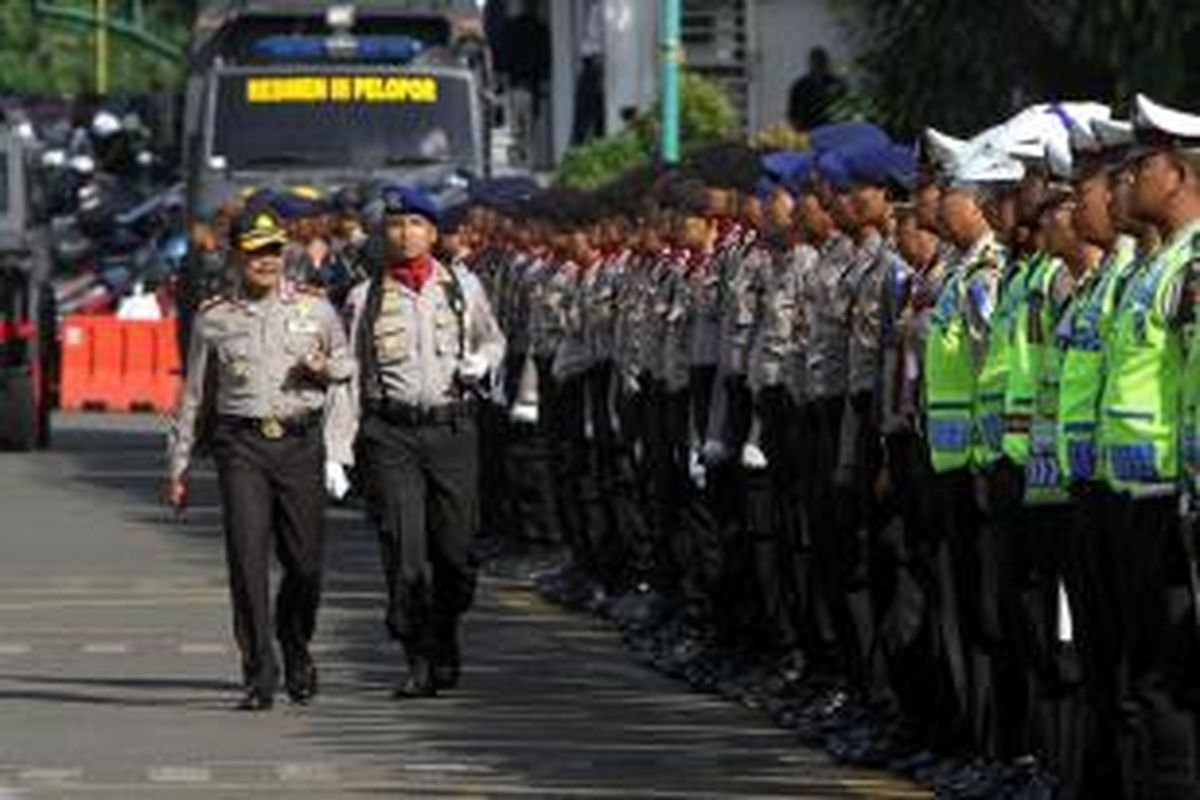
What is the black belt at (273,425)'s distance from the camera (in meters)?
19.8

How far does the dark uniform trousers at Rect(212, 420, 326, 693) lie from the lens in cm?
1969

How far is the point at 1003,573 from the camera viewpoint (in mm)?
15305

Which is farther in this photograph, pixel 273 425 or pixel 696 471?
pixel 696 471

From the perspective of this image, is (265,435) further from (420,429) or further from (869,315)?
(869,315)

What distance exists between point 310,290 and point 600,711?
2202 millimetres

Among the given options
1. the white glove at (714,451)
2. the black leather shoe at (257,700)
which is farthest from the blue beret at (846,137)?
the black leather shoe at (257,700)

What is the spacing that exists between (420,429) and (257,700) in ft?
4.72

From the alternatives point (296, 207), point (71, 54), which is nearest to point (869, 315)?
point (296, 207)

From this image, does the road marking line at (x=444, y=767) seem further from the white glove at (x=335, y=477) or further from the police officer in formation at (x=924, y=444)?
the white glove at (x=335, y=477)

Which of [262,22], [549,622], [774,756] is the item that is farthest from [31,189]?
[774,756]

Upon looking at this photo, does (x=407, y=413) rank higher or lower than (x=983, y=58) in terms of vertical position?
lower

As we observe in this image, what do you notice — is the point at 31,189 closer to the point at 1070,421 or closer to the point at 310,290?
the point at 310,290

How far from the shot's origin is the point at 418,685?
66.3 ft

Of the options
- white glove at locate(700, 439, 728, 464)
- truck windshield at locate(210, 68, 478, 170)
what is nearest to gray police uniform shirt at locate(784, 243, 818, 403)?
white glove at locate(700, 439, 728, 464)
